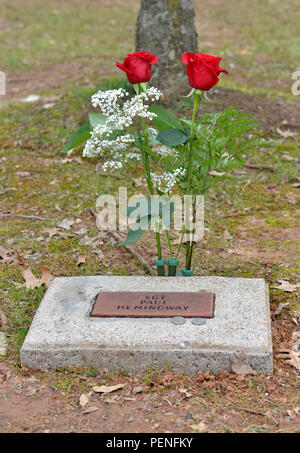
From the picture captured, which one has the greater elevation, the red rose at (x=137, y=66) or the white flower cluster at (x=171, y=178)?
the red rose at (x=137, y=66)

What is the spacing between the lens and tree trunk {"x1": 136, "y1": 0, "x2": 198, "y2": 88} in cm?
562

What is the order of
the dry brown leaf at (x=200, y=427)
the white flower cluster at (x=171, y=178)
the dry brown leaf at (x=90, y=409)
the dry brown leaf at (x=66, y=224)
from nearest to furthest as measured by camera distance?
the dry brown leaf at (x=200, y=427)
the dry brown leaf at (x=90, y=409)
the white flower cluster at (x=171, y=178)
the dry brown leaf at (x=66, y=224)

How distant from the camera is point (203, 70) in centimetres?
274

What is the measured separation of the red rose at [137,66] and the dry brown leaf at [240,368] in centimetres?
142

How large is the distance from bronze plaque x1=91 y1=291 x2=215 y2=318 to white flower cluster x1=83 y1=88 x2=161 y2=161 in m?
0.74

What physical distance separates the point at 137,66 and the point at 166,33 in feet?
9.87

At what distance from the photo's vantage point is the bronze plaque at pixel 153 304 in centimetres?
294

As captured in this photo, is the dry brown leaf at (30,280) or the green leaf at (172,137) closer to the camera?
the green leaf at (172,137)

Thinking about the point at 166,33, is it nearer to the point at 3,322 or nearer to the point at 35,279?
the point at 35,279

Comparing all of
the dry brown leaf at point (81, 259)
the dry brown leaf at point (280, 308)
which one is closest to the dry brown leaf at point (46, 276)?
the dry brown leaf at point (81, 259)

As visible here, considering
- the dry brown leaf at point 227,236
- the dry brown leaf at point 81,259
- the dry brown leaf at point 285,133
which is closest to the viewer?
the dry brown leaf at point 81,259

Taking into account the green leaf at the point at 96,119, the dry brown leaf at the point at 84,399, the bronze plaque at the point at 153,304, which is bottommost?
the dry brown leaf at the point at 84,399

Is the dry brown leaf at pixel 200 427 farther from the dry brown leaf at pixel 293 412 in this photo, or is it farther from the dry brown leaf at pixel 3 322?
the dry brown leaf at pixel 3 322

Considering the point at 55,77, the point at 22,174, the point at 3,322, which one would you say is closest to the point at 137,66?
the point at 3,322
